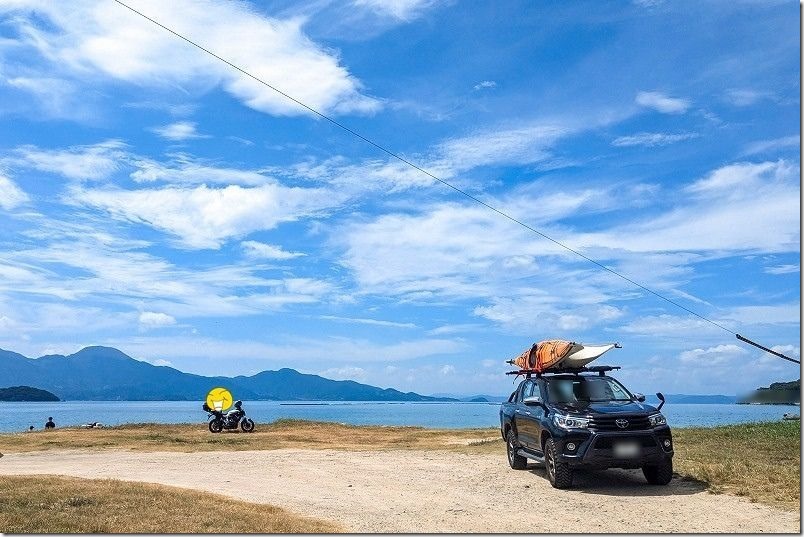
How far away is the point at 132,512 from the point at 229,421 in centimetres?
2232

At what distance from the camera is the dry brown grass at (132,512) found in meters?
9.71

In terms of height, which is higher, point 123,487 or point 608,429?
point 608,429

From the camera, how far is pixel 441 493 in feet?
43.9

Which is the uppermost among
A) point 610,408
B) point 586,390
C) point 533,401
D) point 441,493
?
point 586,390

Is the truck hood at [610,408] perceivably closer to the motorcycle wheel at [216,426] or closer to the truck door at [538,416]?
the truck door at [538,416]

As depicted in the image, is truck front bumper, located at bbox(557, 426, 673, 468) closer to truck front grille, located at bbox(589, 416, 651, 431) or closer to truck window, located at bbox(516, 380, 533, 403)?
truck front grille, located at bbox(589, 416, 651, 431)

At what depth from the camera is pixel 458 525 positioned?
10359mm

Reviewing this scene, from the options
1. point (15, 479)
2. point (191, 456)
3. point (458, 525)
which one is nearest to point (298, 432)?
point (191, 456)

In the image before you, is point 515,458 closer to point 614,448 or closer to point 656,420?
point 614,448

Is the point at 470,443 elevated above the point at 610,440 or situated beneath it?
situated beneath

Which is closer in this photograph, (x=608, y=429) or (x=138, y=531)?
(x=138, y=531)

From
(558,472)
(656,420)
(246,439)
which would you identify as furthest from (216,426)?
(656,420)

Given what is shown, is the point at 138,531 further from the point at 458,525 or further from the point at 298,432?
the point at 298,432

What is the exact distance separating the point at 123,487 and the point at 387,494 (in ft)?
14.9
